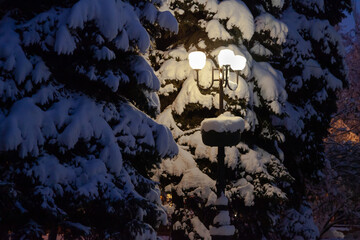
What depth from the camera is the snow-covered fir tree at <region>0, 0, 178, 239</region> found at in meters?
7.79

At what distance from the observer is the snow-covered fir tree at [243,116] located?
13.7 metres

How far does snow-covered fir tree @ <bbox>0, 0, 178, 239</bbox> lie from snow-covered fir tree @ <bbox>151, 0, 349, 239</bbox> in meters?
4.43

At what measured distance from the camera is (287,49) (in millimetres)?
16844

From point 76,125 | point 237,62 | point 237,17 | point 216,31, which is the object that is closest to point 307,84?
point 237,17

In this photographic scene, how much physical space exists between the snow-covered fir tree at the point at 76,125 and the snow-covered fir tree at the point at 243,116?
14.5 feet

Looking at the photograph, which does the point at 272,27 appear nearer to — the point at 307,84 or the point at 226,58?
the point at 307,84

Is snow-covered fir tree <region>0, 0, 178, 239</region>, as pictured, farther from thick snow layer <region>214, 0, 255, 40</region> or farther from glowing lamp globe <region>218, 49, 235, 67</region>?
thick snow layer <region>214, 0, 255, 40</region>

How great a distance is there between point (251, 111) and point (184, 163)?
216 centimetres

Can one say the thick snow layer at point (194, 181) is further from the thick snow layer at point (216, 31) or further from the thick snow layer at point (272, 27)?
the thick snow layer at point (272, 27)

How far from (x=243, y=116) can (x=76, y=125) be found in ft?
21.3

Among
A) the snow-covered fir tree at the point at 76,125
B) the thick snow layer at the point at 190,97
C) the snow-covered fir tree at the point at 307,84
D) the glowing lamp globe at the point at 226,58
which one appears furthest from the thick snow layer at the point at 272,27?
the snow-covered fir tree at the point at 76,125

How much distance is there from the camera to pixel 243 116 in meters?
13.9

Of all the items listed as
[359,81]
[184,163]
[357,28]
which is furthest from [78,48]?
[357,28]

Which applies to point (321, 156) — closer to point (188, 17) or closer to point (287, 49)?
point (287, 49)
